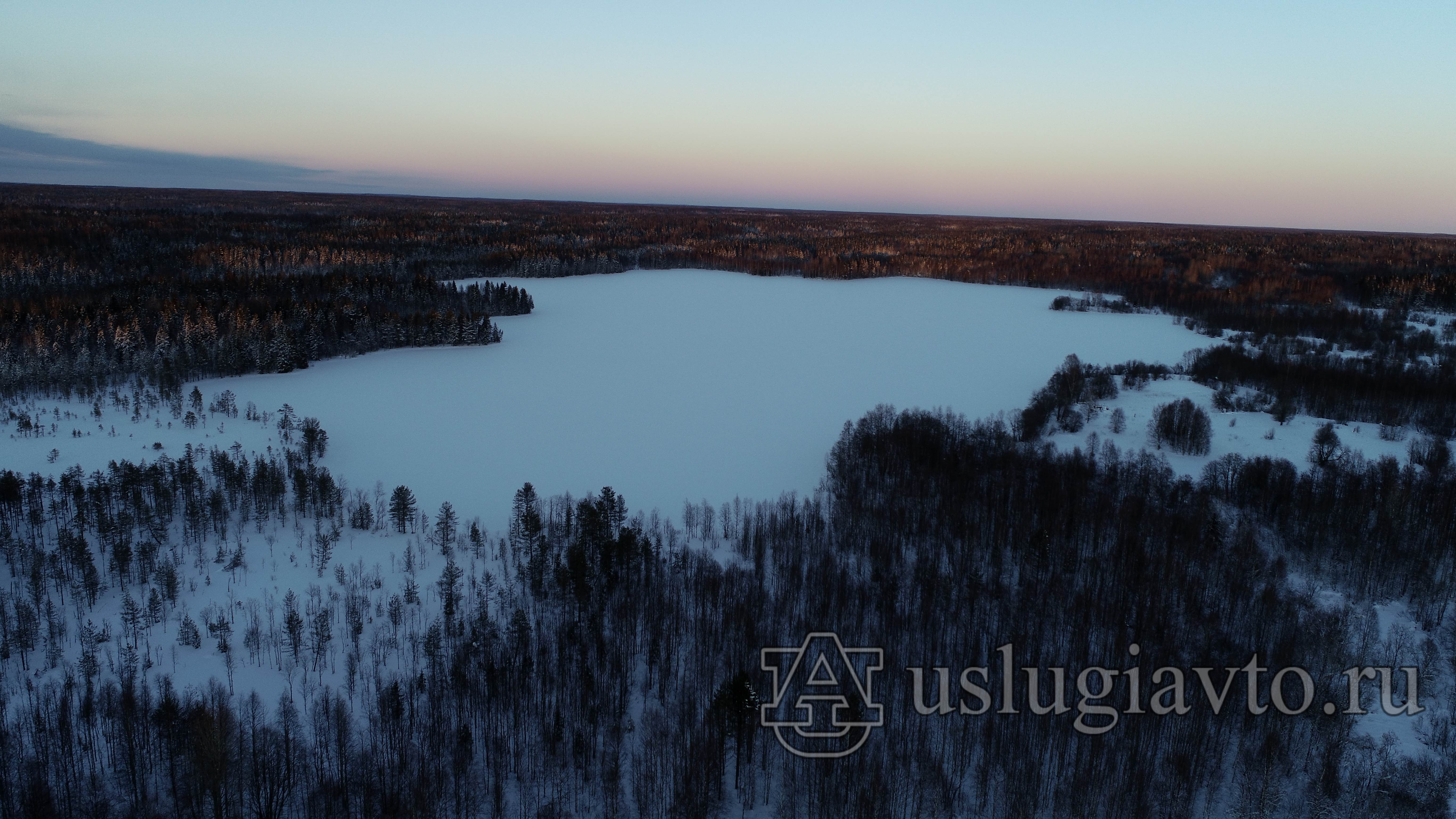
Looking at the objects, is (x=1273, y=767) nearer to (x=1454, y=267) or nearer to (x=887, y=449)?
(x=887, y=449)

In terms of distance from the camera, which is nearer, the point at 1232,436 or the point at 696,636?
the point at 696,636

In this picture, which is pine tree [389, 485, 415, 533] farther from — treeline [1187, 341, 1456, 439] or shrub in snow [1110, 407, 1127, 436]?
treeline [1187, 341, 1456, 439]

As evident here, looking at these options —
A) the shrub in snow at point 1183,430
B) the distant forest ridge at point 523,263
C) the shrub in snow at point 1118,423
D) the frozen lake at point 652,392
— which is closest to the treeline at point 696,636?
the shrub in snow at point 1183,430

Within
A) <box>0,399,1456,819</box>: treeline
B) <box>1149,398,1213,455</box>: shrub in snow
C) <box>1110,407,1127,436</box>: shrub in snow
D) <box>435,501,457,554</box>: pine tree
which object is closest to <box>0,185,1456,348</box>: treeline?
<box>1110,407,1127,436</box>: shrub in snow

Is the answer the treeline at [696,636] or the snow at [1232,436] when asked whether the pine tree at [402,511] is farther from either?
the snow at [1232,436]

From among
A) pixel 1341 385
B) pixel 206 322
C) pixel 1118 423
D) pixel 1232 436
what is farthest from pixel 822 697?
pixel 206 322

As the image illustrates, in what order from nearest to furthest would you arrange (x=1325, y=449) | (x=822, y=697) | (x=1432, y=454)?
(x=822, y=697), (x=1432, y=454), (x=1325, y=449)

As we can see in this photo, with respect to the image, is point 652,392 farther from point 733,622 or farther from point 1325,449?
point 1325,449
